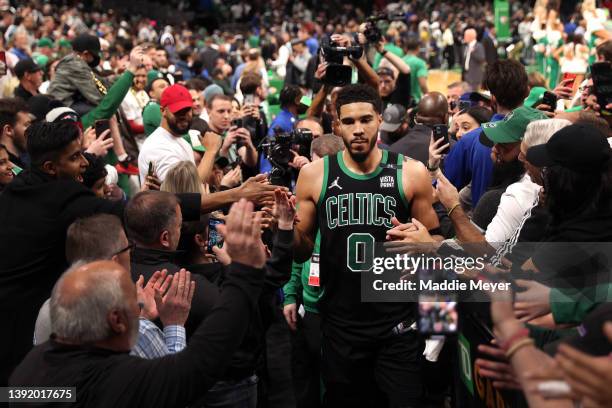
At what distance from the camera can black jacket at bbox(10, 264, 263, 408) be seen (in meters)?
2.54

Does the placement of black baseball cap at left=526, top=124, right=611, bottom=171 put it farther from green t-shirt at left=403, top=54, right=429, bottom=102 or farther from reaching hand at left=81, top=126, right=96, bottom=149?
green t-shirt at left=403, top=54, right=429, bottom=102

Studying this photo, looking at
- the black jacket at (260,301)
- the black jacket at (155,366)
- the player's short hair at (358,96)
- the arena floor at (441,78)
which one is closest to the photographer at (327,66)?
the player's short hair at (358,96)

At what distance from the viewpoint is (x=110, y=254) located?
344 centimetres

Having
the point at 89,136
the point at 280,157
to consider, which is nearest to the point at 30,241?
the point at 280,157

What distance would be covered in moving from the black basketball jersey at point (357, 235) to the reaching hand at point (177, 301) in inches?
51.1

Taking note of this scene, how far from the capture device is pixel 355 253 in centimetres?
430

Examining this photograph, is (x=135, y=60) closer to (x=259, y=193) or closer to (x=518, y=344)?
(x=259, y=193)

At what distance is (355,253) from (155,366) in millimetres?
1878

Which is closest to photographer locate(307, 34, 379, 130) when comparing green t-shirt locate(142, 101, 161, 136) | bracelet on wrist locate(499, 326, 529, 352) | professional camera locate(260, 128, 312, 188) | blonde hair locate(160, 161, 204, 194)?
green t-shirt locate(142, 101, 161, 136)

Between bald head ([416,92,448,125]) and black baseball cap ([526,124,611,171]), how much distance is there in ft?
11.1

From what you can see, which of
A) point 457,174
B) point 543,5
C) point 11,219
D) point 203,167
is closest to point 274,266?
point 11,219

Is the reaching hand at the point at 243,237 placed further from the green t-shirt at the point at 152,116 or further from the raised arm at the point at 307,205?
the green t-shirt at the point at 152,116

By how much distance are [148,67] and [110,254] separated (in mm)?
6273

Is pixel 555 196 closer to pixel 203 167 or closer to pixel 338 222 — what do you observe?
pixel 338 222
